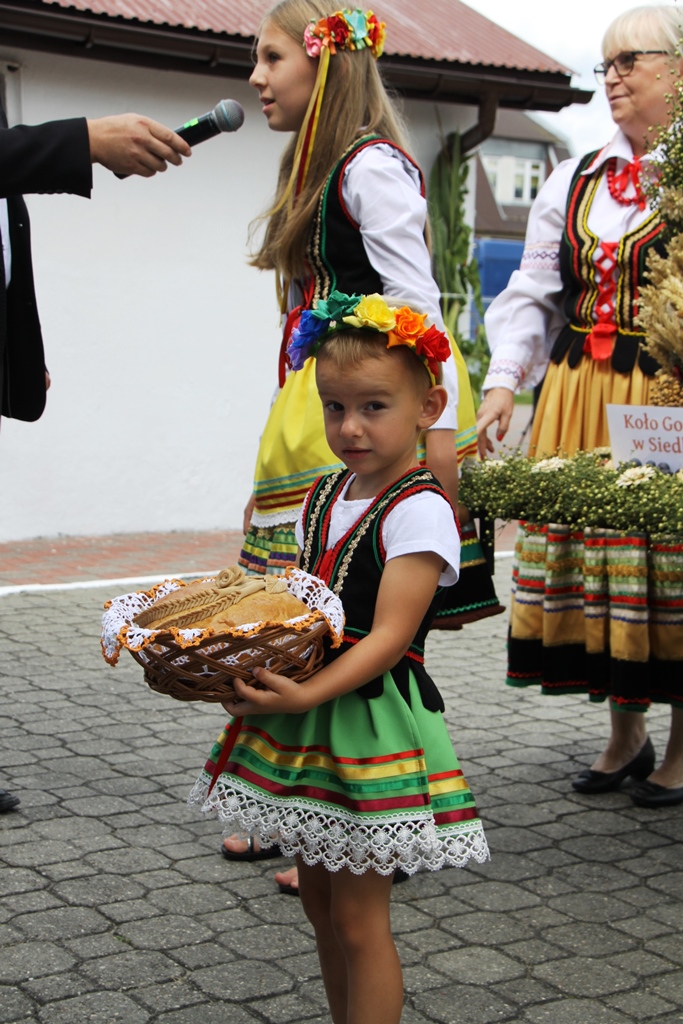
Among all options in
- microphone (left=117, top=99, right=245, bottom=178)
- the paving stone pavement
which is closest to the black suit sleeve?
microphone (left=117, top=99, right=245, bottom=178)

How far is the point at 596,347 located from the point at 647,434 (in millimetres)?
676

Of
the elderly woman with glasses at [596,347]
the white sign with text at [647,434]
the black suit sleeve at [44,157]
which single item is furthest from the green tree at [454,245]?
the black suit sleeve at [44,157]

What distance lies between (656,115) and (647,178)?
237mm

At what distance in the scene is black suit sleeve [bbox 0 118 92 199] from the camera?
293 cm

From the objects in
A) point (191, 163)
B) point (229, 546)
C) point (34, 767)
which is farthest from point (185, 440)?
point (34, 767)

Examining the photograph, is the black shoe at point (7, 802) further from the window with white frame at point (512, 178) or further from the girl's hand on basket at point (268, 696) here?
the window with white frame at point (512, 178)

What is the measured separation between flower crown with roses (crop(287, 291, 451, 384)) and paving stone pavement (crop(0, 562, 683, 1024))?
4.67ft

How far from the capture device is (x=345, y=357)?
229cm

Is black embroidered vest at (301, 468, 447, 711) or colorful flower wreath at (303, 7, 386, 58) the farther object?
colorful flower wreath at (303, 7, 386, 58)

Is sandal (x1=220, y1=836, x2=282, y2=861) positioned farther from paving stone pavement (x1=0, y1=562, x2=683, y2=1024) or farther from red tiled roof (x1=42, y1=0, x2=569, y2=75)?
red tiled roof (x1=42, y1=0, x2=569, y2=75)

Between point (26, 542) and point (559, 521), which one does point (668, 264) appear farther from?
point (26, 542)

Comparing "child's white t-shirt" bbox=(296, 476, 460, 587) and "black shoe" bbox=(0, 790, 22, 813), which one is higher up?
"child's white t-shirt" bbox=(296, 476, 460, 587)

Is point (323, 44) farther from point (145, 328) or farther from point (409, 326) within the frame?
point (145, 328)

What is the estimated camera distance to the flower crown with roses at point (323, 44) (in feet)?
10.4
